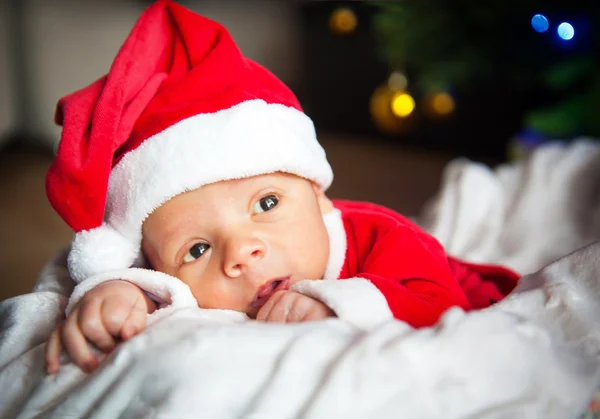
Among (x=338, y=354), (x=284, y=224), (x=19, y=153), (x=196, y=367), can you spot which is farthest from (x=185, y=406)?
(x=19, y=153)

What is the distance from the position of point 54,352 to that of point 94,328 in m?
0.05

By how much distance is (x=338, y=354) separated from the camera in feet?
1.87

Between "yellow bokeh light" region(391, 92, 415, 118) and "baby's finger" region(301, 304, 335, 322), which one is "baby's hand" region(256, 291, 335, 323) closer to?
"baby's finger" region(301, 304, 335, 322)

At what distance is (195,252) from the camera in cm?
77

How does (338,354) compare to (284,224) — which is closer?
(338,354)

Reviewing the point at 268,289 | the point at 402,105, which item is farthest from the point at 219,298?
the point at 402,105

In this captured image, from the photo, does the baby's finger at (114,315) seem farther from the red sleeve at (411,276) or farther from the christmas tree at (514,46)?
the christmas tree at (514,46)

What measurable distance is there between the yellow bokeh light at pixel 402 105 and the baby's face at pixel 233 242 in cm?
90

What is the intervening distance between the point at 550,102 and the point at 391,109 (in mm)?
626

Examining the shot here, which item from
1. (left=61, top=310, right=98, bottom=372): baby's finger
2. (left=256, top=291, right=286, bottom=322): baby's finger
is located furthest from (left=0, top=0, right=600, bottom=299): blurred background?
(left=256, top=291, right=286, bottom=322): baby's finger

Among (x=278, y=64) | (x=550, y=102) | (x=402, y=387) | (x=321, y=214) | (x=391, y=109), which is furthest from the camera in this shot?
(x=278, y=64)

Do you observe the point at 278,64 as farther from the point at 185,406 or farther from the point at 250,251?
the point at 185,406

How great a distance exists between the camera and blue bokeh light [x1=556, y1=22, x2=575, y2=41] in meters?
1.46

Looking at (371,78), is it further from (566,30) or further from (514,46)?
(566,30)
